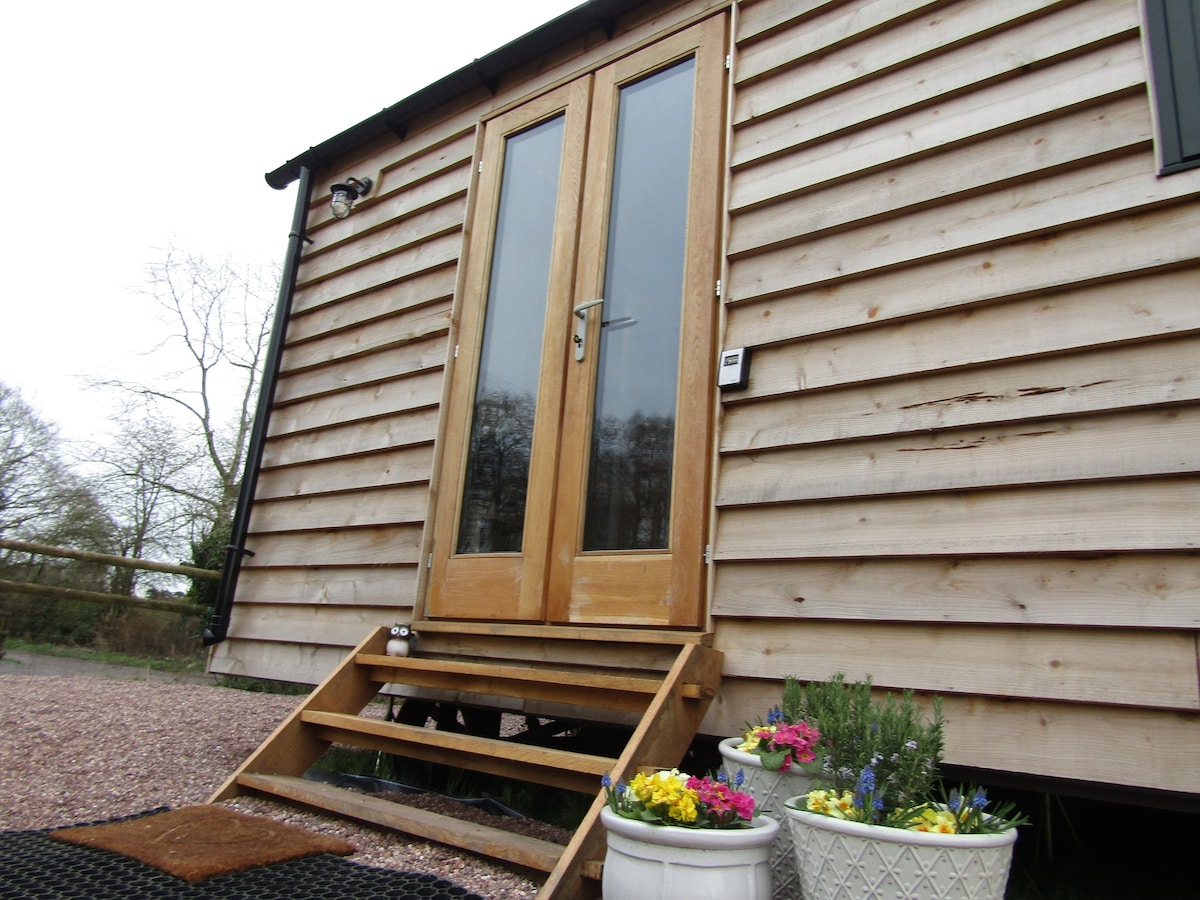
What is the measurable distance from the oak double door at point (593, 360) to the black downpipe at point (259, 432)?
4.57ft

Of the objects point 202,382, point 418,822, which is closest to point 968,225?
point 418,822

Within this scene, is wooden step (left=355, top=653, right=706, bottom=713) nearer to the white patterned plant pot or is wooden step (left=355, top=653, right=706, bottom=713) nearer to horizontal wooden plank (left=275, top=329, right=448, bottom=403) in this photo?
the white patterned plant pot

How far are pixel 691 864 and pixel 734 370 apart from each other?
4.94 feet

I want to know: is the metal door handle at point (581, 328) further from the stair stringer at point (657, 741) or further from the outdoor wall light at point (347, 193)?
the outdoor wall light at point (347, 193)

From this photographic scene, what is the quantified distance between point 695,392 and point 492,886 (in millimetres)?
1505

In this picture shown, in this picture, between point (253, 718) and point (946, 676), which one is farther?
point (253, 718)

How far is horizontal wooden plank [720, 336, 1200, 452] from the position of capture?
6.03 feet

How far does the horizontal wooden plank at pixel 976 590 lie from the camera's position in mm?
1740

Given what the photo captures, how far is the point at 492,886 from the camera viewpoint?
177 cm

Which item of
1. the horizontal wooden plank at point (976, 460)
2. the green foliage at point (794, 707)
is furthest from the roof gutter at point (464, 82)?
the green foliage at point (794, 707)

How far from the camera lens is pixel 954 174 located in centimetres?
227

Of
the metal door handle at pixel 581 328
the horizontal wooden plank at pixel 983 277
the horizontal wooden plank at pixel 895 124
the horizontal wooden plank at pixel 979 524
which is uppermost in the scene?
the horizontal wooden plank at pixel 895 124

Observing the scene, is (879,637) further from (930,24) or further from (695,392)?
(930,24)

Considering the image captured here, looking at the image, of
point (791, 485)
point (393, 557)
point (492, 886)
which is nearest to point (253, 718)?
point (393, 557)
